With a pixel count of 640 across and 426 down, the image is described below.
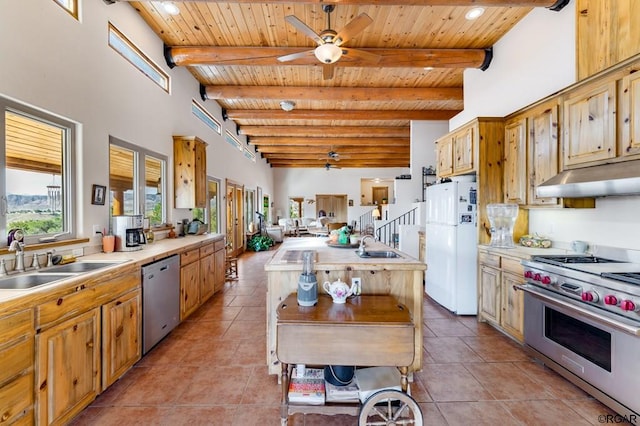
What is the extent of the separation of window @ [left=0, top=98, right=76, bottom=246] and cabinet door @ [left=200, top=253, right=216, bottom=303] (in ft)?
5.54

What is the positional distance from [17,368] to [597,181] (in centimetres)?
379

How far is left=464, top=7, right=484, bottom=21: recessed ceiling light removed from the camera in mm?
3432

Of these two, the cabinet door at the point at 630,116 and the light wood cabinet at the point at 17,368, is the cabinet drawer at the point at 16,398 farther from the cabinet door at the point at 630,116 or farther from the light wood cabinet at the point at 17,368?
the cabinet door at the point at 630,116

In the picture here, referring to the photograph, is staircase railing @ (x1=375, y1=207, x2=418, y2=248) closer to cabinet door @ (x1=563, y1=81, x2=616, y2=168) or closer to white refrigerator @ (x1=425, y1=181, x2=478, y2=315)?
white refrigerator @ (x1=425, y1=181, x2=478, y2=315)

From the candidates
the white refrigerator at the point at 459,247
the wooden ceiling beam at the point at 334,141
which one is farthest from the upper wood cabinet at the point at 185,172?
the wooden ceiling beam at the point at 334,141

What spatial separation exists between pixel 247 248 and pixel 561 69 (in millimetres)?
8874

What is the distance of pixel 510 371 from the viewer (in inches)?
100

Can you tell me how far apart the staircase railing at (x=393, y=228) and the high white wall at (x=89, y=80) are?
5422mm

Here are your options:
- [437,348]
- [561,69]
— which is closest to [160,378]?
[437,348]

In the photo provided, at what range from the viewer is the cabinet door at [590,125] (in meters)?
2.30

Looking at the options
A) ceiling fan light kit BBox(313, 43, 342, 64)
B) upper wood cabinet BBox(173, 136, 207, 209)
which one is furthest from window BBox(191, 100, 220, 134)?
ceiling fan light kit BBox(313, 43, 342, 64)

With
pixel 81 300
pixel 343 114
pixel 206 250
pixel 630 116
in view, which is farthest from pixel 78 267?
pixel 343 114

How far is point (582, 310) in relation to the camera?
212cm

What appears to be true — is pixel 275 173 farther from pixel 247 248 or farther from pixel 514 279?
pixel 514 279
